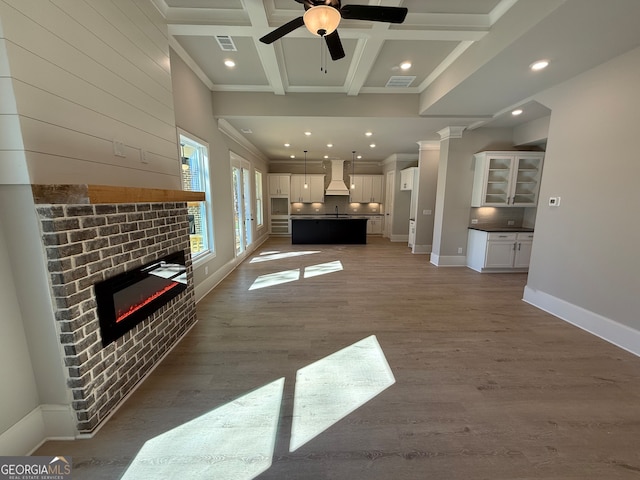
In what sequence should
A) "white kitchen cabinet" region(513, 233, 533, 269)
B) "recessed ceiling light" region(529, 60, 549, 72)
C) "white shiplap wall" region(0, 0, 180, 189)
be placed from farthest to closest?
1. "white kitchen cabinet" region(513, 233, 533, 269)
2. "recessed ceiling light" region(529, 60, 549, 72)
3. "white shiplap wall" region(0, 0, 180, 189)

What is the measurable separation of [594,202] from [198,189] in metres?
5.13

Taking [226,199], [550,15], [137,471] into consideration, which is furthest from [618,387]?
[226,199]

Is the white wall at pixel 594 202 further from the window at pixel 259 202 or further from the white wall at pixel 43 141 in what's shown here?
the window at pixel 259 202

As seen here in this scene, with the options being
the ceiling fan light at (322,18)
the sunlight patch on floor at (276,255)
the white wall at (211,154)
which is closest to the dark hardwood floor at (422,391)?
the white wall at (211,154)

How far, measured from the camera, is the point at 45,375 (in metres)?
1.51

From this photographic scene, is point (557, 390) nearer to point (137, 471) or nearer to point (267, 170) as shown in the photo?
point (137, 471)

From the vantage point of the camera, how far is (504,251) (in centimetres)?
494

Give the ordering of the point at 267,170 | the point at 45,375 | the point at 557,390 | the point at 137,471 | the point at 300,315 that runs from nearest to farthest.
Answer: the point at 137,471, the point at 45,375, the point at 557,390, the point at 300,315, the point at 267,170

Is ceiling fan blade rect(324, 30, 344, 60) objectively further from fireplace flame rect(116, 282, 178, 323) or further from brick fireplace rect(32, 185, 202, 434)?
fireplace flame rect(116, 282, 178, 323)

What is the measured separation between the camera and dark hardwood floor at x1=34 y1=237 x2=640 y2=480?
1406 mm


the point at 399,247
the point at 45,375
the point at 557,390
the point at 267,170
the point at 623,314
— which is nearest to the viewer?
the point at 45,375

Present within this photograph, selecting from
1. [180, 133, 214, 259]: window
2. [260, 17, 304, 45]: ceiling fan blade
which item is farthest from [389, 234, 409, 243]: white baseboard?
[260, 17, 304, 45]: ceiling fan blade

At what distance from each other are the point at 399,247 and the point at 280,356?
613cm

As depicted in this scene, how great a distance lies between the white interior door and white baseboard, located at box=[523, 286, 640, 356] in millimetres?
5476
